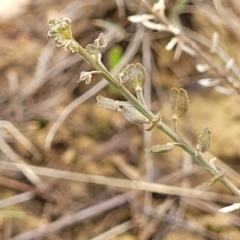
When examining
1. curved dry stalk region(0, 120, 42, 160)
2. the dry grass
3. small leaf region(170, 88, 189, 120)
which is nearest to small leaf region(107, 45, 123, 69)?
the dry grass

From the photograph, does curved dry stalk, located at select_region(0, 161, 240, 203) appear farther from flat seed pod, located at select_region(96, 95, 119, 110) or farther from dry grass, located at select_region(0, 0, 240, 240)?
flat seed pod, located at select_region(96, 95, 119, 110)

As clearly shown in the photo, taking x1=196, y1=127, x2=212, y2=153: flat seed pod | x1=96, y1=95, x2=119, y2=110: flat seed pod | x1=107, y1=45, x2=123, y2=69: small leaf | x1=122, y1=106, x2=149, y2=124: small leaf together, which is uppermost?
x1=96, y1=95, x2=119, y2=110: flat seed pod

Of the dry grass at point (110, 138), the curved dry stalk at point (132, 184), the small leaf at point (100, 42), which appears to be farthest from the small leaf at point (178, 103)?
the curved dry stalk at point (132, 184)

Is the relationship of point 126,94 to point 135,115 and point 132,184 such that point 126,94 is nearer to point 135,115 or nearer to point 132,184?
point 135,115

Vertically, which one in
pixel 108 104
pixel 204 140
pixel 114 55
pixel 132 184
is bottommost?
pixel 132 184

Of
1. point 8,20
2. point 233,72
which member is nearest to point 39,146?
point 8,20

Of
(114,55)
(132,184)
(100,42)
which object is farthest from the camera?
(114,55)

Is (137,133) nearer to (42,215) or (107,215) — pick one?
(107,215)

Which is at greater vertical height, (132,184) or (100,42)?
(100,42)

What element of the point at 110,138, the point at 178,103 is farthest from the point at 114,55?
the point at 178,103

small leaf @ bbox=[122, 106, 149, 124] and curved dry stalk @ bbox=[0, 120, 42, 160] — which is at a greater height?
small leaf @ bbox=[122, 106, 149, 124]

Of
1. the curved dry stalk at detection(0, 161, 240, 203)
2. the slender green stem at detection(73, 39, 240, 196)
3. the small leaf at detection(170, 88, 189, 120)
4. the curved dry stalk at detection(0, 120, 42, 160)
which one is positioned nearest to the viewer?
the slender green stem at detection(73, 39, 240, 196)
